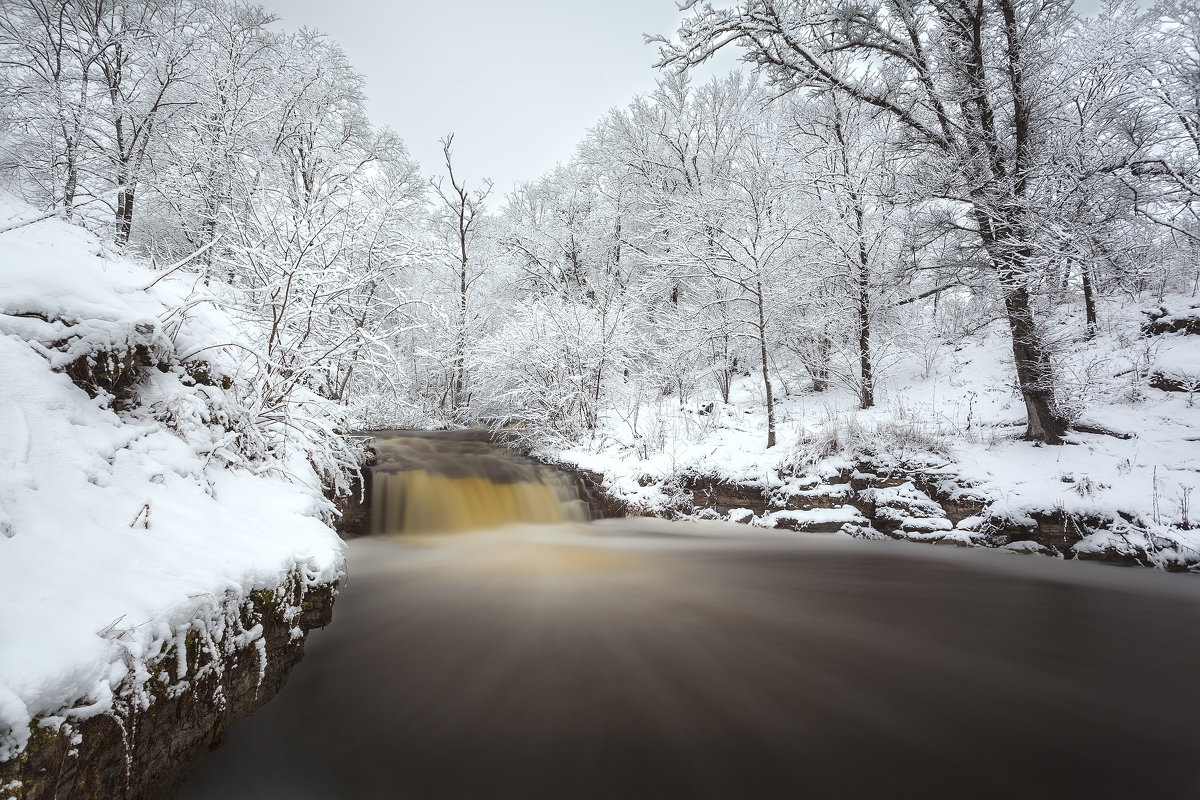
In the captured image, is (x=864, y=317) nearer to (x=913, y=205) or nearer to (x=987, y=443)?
(x=913, y=205)

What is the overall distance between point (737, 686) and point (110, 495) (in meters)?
3.40

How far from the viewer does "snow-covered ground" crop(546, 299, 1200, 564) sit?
5176mm

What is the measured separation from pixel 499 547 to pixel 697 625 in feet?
9.90

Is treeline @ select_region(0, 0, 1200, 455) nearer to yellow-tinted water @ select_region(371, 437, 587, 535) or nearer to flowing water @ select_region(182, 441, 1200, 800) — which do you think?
yellow-tinted water @ select_region(371, 437, 587, 535)

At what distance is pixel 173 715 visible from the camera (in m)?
1.75

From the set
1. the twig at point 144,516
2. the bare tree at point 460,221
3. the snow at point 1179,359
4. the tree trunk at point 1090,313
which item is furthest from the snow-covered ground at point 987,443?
the bare tree at point 460,221

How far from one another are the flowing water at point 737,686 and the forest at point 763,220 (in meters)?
1.67

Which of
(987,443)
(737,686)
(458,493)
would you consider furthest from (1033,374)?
(458,493)

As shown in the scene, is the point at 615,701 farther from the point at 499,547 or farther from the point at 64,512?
the point at 499,547

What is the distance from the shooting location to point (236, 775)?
6.68 feet

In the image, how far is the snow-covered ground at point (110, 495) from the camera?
1392mm

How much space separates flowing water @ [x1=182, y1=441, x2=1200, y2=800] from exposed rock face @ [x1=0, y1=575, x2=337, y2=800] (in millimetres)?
168

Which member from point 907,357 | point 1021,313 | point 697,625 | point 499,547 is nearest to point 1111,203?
point 1021,313

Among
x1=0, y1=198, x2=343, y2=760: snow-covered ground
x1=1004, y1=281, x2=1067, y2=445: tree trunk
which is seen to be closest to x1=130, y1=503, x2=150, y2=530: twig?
x1=0, y1=198, x2=343, y2=760: snow-covered ground
